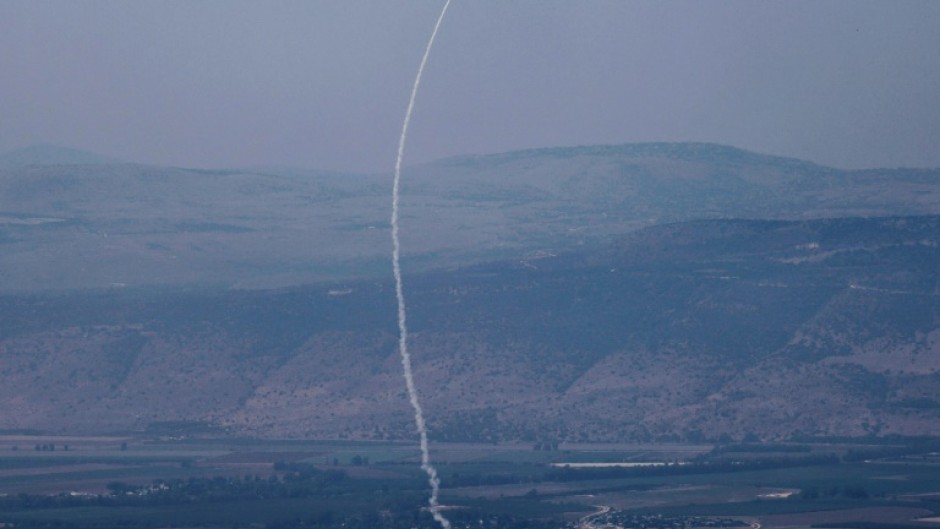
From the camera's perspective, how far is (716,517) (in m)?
54.7

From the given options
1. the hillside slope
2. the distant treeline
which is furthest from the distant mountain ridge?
the distant treeline

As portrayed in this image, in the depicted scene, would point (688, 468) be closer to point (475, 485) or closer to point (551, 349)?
point (475, 485)

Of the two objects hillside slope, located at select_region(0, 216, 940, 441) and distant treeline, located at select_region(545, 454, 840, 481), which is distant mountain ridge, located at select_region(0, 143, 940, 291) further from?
distant treeline, located at select_region(545, 454, 840, 481)

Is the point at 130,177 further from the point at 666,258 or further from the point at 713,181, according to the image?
the point at 666,258

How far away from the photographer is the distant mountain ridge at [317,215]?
14200 centimetres

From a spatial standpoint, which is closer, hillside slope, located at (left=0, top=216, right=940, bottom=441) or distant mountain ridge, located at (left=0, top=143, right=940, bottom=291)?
hillside slope, located at (left=0, top=216, right=940, bottom=441)

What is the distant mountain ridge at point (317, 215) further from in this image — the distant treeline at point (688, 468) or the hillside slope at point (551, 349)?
the distant treeline at point (688, 468)

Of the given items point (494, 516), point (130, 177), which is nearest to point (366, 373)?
point (494, 516)

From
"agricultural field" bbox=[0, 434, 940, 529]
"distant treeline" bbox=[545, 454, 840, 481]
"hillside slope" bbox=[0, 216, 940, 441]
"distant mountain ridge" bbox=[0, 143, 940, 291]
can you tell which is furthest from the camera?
"distant mountain ridge" bbox=[0, 143, 940, 291]

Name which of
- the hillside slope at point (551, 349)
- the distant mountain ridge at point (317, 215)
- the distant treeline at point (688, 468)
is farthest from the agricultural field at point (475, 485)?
the distant mountain ridge at point (317, 215)

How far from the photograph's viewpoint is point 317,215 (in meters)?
173

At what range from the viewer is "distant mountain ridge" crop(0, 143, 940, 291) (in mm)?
142000

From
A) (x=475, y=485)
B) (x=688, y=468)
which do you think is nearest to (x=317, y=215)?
(x=688, y=468)

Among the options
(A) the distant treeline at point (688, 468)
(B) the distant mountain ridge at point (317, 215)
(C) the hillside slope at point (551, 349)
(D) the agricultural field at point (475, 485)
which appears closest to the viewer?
(D) the agricultural field at point (475, 485)
